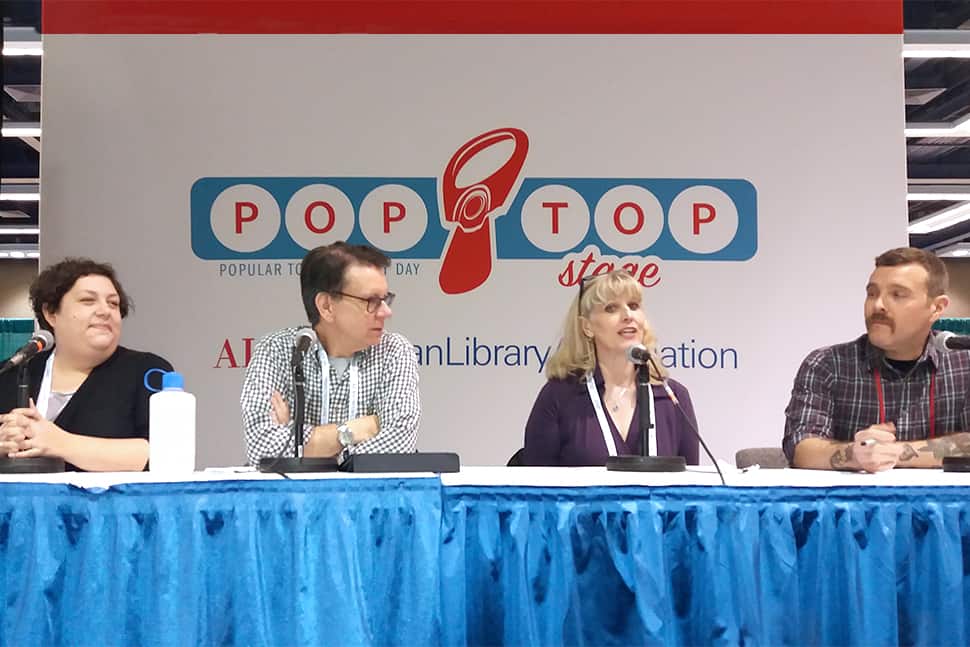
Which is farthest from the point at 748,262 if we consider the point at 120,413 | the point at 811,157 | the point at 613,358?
the point at 120,413

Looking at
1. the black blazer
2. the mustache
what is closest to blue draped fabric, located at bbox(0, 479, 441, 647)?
the black blazer

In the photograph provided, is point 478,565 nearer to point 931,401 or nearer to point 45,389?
point 45,389

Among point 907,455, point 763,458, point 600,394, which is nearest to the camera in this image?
point 907,455

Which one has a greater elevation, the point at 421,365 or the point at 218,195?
the point at 218,195

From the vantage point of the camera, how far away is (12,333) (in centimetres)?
1283

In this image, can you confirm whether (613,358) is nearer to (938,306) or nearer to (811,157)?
(938,306)

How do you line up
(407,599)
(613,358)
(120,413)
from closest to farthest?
(407,599) < (120,413) < (613,358)

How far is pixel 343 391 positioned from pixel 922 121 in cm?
780

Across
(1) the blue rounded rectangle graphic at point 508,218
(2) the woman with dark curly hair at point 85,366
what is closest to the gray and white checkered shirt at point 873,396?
(1) the blue rounded rectangle graphic at point 508,218

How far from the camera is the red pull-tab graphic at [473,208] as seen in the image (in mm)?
4605

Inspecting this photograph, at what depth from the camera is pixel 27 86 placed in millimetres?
8172

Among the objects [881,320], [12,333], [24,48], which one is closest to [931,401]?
[881,320]

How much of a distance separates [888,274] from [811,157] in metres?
1.73

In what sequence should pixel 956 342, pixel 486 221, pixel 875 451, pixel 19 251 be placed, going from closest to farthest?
1. pixel 875 451
2. pixel 956 342
3. pixel 486 221
4. pixel 19 251
